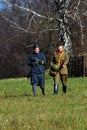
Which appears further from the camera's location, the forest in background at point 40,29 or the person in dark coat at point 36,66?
the forest in background at point 40,29

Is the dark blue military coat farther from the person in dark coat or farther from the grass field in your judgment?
the grass field

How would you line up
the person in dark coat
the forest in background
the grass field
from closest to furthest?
the grass field, the person in dark coat, the forest in background

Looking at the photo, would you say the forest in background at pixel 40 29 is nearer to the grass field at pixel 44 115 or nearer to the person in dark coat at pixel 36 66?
the person in dark coat at pixel 36 66

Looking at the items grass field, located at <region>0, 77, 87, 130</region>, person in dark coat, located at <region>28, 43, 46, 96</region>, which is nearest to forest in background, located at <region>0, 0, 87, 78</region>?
person in dark coat, located at <region>28, 43, 46, 96</region>

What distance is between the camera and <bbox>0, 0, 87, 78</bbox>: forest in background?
44.9 m

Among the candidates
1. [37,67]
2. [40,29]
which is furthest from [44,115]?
[40,29]

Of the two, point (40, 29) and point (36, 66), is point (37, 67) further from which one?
point (40, 29)

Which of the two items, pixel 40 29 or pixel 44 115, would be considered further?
pixel 40 29

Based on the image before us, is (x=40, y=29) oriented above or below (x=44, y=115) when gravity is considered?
below

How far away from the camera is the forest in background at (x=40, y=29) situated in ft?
147

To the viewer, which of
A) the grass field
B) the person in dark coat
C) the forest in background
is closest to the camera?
the grass field

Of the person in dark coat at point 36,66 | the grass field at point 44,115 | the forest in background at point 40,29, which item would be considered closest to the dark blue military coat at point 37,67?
the person in dark coat at point 36,66

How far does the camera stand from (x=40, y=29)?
50.2m

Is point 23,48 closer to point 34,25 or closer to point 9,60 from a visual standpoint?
point 9,60
